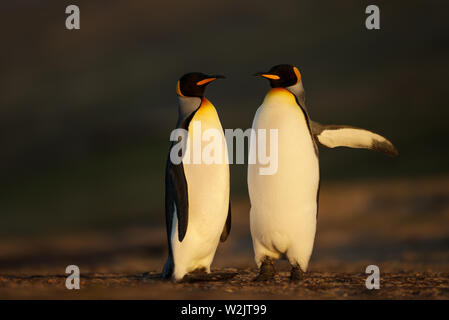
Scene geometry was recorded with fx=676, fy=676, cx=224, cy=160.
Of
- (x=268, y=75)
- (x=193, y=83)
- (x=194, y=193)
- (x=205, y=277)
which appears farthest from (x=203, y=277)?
(x=268, y=75)

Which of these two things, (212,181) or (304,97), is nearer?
(212,181)

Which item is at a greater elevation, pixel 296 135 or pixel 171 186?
pixel 296 135

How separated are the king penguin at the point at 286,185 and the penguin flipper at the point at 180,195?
22.0 inches

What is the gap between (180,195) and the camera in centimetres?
511

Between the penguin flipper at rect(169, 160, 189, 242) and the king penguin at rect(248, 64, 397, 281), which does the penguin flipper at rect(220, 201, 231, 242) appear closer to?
the king penguin at rect(248, 64, 397, 281)

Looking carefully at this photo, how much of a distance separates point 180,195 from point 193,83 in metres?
0.89

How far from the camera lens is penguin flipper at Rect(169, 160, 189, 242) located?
5082 millimetres

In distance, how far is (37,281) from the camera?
5477 millimetres

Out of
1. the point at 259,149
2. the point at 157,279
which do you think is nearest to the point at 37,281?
the point at 157,279

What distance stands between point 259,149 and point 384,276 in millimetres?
1650

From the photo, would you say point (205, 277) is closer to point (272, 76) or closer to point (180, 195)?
point (180, 195)

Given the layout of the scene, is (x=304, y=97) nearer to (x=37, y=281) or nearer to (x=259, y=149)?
(x=259, y=149)

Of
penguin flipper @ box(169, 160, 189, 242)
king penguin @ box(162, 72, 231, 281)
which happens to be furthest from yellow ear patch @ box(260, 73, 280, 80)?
penguin flipper @ box(169, 160, 189, 242)

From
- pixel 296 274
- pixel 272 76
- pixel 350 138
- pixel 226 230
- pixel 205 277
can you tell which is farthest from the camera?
pixel 350 138
